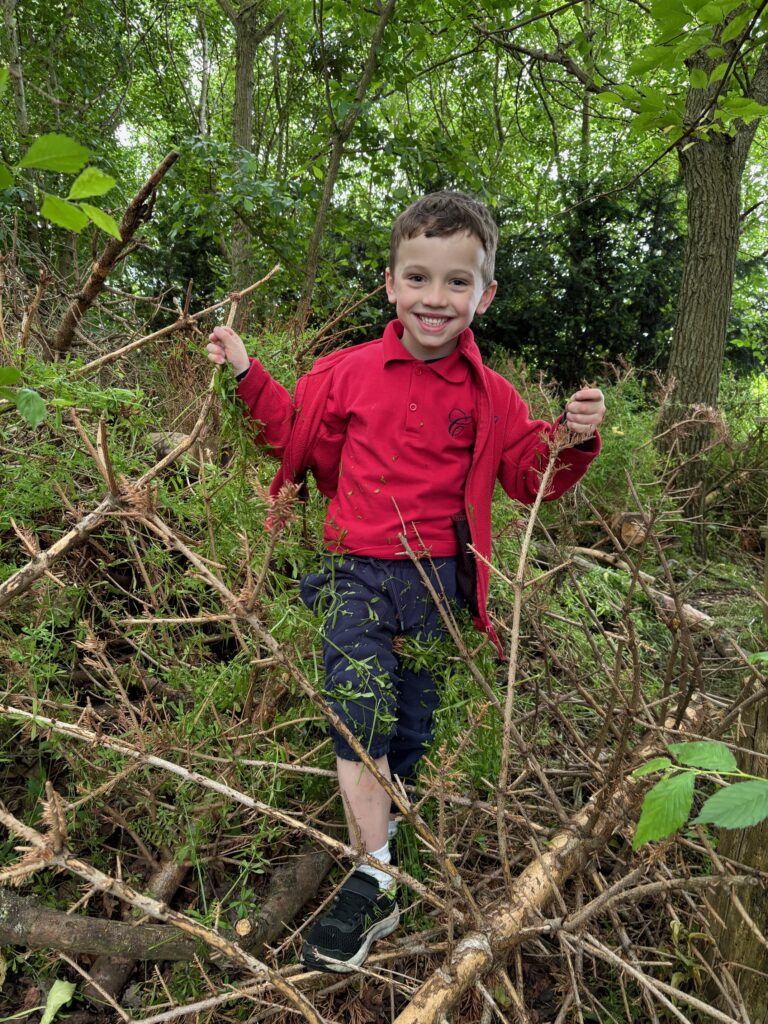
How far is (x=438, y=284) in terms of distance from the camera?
77.5 inches

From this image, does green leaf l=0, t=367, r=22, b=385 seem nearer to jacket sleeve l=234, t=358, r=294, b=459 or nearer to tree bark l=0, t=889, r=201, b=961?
jacket sleeve l=234, t=358, r=294, b=459

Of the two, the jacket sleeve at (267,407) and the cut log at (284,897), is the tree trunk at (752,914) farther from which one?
the jacket sleeve at (267,407)

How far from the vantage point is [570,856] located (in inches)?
67.4

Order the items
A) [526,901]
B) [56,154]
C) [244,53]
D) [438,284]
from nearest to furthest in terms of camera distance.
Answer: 1. [56,154]
2. [526,901]
3. [438,284]
4. [244,53]

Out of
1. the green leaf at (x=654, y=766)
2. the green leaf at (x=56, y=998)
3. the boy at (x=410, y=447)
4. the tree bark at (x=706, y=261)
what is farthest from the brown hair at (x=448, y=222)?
the tree bark at (x=706, y=261)

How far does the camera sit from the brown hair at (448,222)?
1973mm

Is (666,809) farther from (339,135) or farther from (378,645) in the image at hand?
(339,135)

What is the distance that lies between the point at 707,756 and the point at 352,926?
1.20 metres

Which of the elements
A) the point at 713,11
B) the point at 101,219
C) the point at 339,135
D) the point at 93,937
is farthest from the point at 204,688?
the point at 339,135

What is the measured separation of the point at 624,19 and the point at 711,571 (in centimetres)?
802

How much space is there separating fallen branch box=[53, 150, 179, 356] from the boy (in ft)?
1.43

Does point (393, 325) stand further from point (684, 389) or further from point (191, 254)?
point (191, 254)

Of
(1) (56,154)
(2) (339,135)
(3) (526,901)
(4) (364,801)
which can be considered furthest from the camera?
(2) (339,135)

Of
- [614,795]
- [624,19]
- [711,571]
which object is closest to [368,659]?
[614,795]
